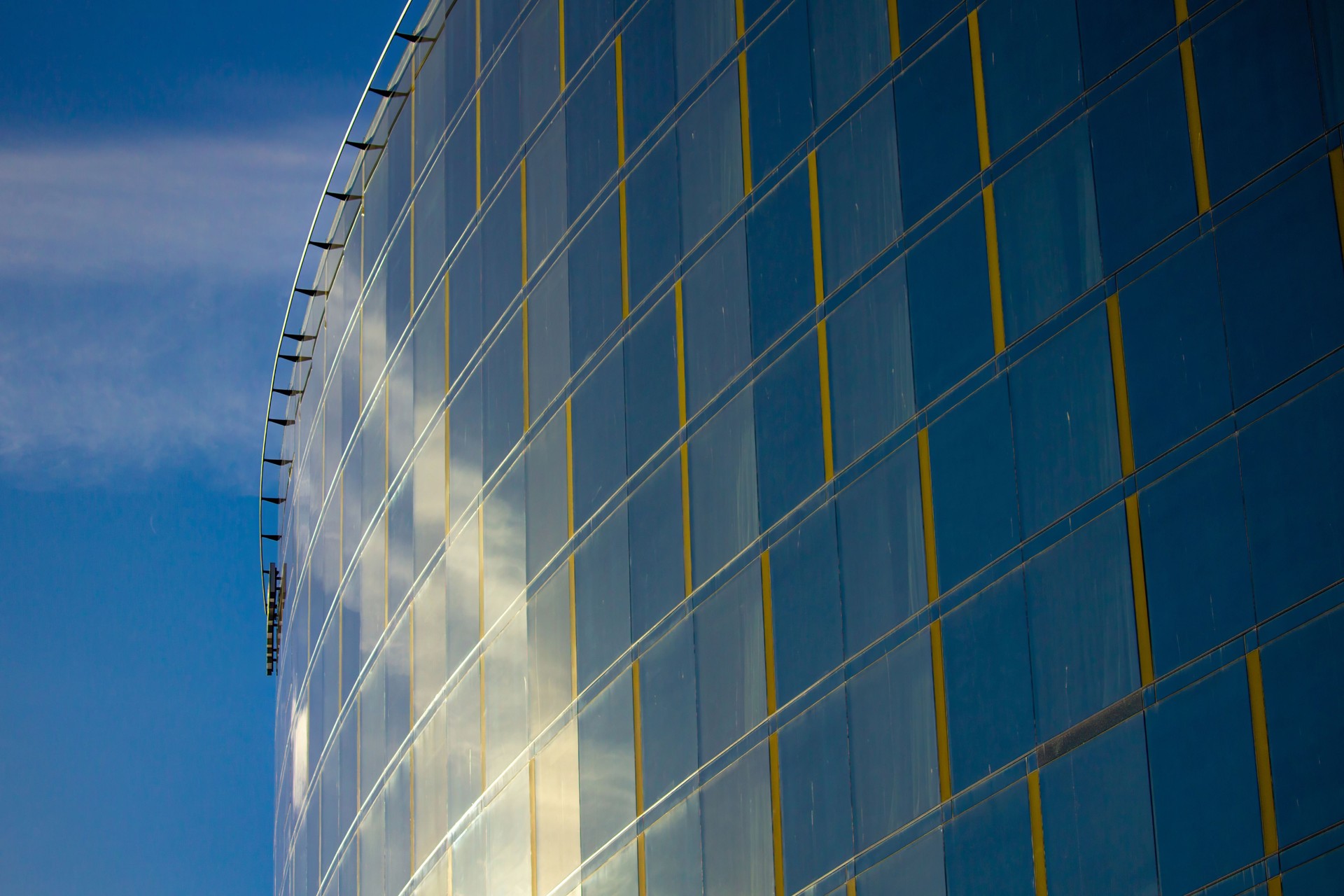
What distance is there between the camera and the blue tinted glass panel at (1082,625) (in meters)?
17.8

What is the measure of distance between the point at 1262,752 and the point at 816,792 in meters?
7.03

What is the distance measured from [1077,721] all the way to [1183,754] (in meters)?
1.42

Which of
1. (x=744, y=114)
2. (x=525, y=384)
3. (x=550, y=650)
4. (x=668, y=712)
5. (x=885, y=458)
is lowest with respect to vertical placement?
(x=668, y=712)

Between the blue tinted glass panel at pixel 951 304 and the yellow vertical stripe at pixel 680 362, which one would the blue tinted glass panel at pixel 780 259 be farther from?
the blue tinted glass panel at pixel 951 304

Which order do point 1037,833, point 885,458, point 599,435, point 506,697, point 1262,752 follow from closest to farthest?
point 1262,752 < point 1037,833 < point 885,458 < point 599,435 < point 506,697

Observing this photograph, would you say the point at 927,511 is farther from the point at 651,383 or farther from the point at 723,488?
the point at 651,383

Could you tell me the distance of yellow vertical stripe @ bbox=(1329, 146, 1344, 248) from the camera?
16.6m

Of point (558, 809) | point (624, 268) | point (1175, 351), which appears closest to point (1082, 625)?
point (1175, 351)

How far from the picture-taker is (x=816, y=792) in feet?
72.2

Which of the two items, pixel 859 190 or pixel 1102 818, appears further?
pixel 859 190

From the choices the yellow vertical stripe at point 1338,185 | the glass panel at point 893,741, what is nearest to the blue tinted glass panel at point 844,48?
the yellow vertical stripe at point 1338,185

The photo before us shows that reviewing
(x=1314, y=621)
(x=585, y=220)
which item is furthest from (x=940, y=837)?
(x=585, y=220)

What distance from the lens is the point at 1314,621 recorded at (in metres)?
16.0

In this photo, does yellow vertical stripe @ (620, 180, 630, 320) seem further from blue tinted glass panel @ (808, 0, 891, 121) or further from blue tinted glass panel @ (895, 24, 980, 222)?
blue tinted glass panel @ (895, 24, 980, 222)
